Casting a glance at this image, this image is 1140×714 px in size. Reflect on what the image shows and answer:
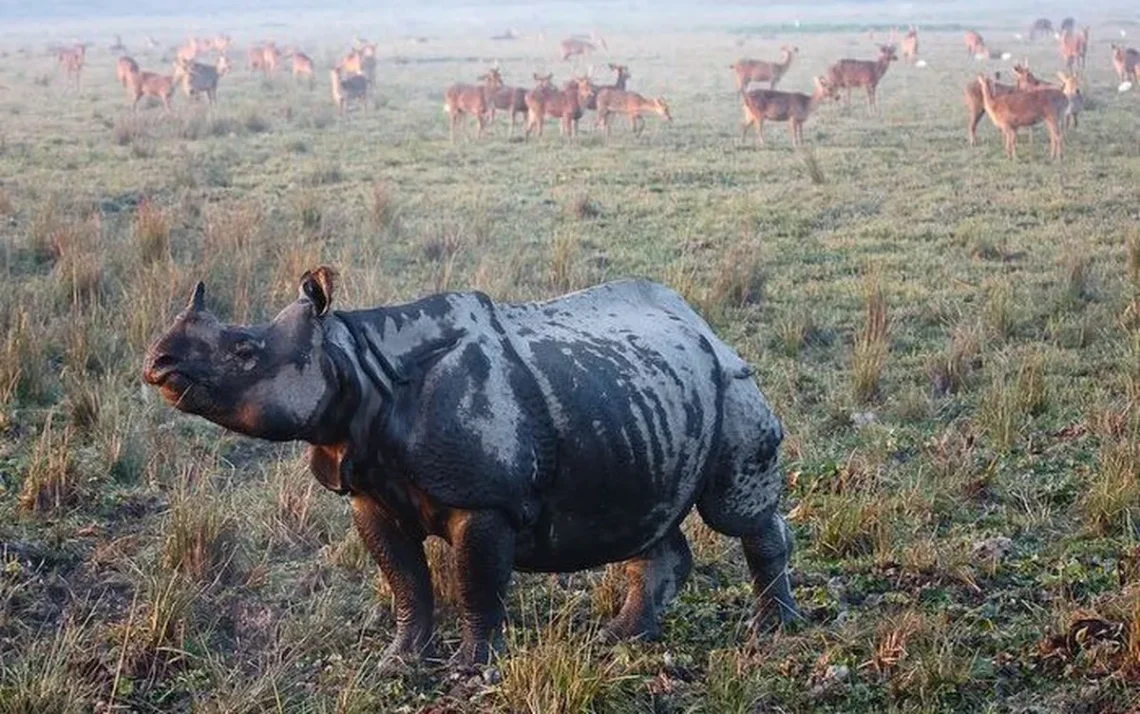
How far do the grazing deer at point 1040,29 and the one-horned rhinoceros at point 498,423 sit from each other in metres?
52.4

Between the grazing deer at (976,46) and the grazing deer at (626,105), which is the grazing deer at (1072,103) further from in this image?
the grazing deer at (976,46)

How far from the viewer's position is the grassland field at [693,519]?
4.33 metres

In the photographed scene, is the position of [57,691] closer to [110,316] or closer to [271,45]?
[110,316]

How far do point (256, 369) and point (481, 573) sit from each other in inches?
34.6

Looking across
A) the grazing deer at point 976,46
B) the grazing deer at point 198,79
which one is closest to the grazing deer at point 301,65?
the grazing deer at point 198,79

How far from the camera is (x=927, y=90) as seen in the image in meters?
28.8

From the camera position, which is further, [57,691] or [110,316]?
[110,316]

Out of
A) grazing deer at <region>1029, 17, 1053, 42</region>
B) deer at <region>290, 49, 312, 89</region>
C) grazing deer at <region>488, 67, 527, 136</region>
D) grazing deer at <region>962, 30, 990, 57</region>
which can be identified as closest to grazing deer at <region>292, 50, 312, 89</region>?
deer at <region>290, 49, 312, 89</region>

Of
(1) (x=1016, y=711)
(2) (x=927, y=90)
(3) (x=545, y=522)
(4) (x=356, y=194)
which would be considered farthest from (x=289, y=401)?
(2) (x=927, y=90)

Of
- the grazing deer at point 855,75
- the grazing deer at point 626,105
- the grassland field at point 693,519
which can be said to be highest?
the grazing deer at point 855,75

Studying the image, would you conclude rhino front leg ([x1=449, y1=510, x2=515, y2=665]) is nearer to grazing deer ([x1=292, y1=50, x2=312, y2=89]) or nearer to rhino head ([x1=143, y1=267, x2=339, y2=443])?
rhino head ([x1=143, y1=267, x2=339, y2=443])

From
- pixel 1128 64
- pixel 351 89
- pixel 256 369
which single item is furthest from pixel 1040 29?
pixel 256 369

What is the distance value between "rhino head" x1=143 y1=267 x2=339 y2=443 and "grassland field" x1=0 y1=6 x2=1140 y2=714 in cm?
88

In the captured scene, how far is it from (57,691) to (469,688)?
3.86ft
